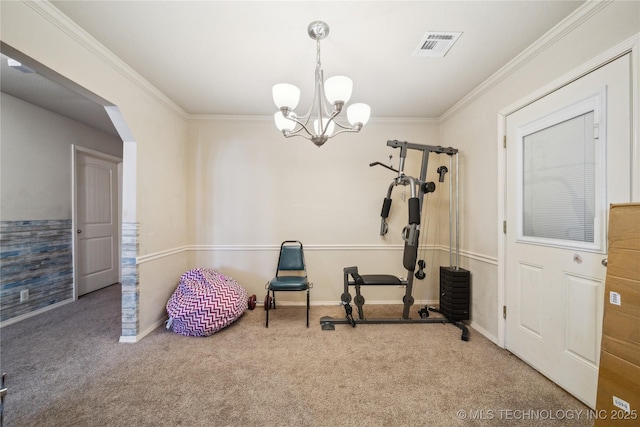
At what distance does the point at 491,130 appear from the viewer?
2334 millimetres

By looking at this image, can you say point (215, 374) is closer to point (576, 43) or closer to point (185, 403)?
point (185, 403)

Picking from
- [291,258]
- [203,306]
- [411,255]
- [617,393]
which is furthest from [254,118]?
[617,393]

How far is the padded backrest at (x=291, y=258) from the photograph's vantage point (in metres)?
3.06

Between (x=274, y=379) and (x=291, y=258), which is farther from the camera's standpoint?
(x=291, y=258)

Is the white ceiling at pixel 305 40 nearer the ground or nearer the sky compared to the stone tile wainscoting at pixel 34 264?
nearer the sky

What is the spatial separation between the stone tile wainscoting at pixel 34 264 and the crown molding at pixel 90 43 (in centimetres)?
224

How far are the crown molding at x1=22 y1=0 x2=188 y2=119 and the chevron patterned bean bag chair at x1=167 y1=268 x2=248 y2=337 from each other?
2.06 metres

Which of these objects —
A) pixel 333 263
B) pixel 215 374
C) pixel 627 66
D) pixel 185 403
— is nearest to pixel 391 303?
pixel 333 263

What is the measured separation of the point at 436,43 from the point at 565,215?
1.56 m

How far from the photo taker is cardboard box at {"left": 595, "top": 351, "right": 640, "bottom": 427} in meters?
1.11

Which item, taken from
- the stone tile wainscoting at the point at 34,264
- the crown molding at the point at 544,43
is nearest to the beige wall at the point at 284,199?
the crown molding at the point at 544,43

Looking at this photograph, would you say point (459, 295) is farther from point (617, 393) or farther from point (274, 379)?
point (274, 379)

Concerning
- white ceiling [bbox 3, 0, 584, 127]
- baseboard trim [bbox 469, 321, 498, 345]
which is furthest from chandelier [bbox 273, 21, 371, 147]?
baseboard trim [bbox 469, 321, 498, 345]

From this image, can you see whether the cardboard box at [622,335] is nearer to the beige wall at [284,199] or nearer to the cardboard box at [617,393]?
the cardboard box at [617,393]
